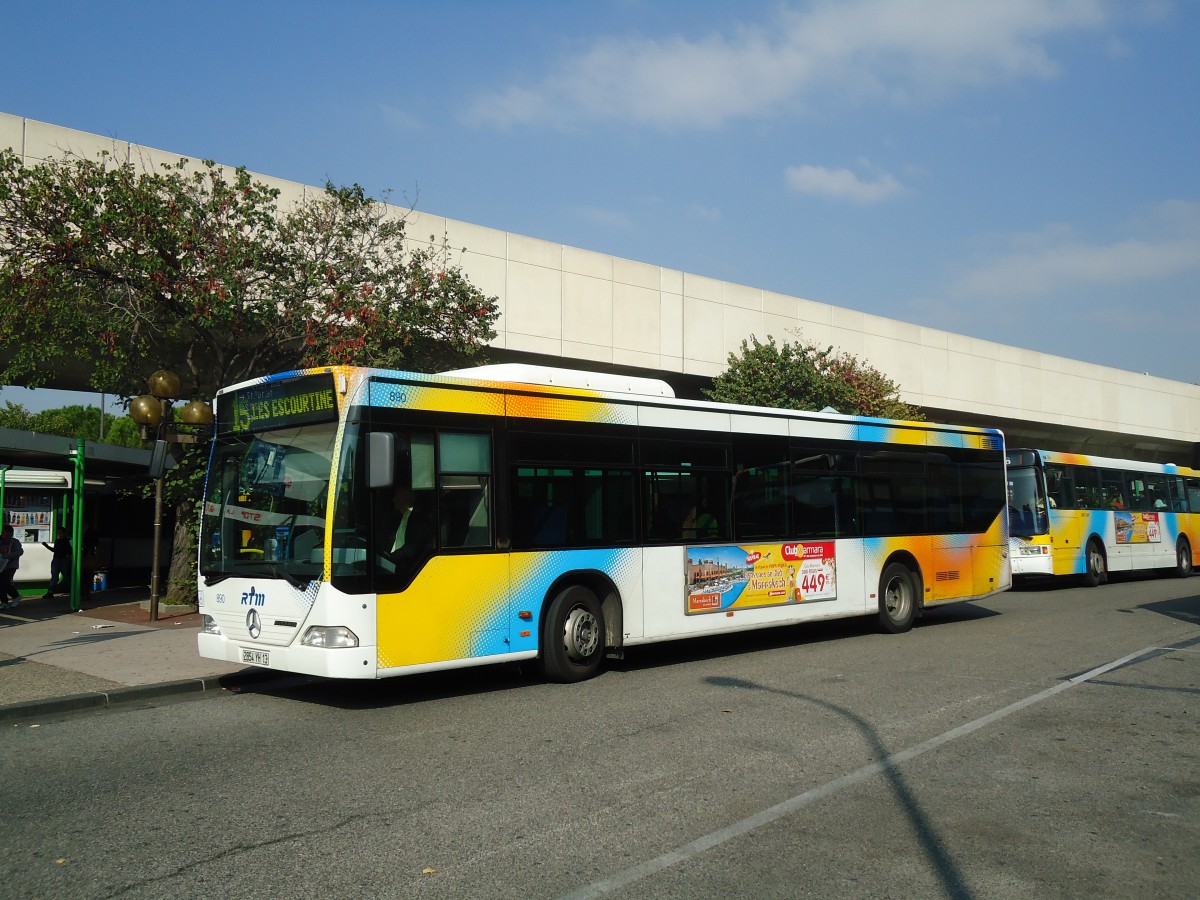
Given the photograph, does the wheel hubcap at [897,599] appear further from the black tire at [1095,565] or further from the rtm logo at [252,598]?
the black tire at [1095,565]

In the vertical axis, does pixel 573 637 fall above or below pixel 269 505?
below

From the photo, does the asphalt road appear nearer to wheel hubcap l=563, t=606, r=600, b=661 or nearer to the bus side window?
wheel hubcap l=563, t=606, r=600, b=661

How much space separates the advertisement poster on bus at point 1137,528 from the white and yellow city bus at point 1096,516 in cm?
2

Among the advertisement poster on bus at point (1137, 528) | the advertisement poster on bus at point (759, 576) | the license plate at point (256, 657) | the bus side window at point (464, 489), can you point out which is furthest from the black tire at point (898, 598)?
the advertisement poster on bus at point (1137, 528)

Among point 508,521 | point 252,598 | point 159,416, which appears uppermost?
point 159,416

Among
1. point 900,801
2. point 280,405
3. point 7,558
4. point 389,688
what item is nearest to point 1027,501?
point 389,688

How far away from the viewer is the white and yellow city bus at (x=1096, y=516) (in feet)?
72.7

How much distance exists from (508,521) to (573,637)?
4.83ft

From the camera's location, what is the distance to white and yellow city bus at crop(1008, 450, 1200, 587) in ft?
72.7

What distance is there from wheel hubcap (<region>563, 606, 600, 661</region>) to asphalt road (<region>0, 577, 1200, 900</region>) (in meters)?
0.48

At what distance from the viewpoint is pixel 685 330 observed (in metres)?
29.7

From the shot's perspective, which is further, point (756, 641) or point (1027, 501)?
point (1027, 501)

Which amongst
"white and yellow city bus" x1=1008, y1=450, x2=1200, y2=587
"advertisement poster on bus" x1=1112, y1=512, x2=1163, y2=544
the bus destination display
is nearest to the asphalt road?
the bus destination display

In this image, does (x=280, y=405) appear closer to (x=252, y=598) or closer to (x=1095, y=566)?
(x=252, y=598)
